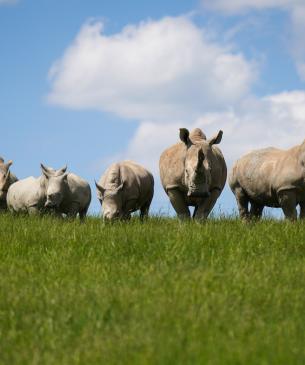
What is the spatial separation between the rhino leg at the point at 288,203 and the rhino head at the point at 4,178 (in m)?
11.1

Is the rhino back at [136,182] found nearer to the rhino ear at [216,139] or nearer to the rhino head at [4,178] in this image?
the rhino ear at [216,139]

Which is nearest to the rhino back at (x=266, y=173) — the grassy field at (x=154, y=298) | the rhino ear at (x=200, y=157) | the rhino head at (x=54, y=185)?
the rhino ear at (x=200, y=157)

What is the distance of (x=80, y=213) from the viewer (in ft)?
70.9

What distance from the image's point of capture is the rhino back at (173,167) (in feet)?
49.9

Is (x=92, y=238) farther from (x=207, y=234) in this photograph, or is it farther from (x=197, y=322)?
(x=197, y=322)

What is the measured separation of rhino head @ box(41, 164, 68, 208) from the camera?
19.7 m

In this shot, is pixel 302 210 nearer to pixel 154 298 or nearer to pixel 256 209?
pixel 256 209

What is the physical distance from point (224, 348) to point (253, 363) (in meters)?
0.35

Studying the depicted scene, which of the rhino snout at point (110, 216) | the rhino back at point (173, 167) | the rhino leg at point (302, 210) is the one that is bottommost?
the rhino snout at point (110, 216)

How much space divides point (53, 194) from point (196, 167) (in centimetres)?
620

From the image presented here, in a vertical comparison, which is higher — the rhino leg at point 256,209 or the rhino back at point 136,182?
the rhino back at point 136,182

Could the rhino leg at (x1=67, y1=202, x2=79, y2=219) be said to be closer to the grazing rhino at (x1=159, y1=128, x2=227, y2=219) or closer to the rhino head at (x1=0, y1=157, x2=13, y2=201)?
the rhino head at (x1=0, y1=157, x2=13, y2=201)

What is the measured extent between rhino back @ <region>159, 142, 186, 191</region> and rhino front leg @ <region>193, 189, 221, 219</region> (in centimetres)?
53

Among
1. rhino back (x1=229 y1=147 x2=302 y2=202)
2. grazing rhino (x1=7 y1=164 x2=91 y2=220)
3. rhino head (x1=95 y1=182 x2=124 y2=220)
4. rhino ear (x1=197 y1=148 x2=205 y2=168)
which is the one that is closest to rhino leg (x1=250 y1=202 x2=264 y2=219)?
rhino back (x1=229 y1=147 x2=302 y2=202)
